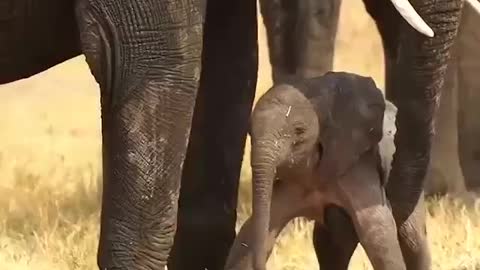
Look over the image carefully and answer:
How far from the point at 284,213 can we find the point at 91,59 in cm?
53

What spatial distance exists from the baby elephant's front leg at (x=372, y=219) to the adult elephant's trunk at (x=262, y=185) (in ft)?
0.51

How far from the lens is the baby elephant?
75.8 inches

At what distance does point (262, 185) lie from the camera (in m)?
1.89

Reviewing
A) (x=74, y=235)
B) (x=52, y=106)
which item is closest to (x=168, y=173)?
(x=74, y=235)

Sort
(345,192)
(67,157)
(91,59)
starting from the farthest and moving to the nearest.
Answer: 1. (67,157)
2. (345,192)
3. (91,59)

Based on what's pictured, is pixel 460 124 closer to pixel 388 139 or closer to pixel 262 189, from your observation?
pixel 388 139

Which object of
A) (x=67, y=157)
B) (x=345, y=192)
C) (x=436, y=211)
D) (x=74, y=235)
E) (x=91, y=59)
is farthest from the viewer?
(x=67, y=157)

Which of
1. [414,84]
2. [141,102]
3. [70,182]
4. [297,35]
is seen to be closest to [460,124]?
[297,35]

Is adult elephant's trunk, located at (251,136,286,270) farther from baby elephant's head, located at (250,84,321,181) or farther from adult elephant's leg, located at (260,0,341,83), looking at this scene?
adult elephant's leg, located at (260,0,341,83)

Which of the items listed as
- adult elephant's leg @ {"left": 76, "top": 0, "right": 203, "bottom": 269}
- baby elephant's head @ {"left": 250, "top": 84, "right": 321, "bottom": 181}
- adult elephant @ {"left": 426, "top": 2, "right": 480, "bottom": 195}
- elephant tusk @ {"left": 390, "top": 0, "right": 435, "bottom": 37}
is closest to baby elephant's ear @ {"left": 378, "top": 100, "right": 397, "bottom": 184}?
baby elephant's head @ {"left": 250, "top": 84, "right": 321, "bottom": 181}

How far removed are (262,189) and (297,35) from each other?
33.4 inches

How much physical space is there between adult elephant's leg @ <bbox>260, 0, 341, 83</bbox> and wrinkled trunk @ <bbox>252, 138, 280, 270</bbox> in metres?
0.76

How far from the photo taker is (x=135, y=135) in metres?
1.64

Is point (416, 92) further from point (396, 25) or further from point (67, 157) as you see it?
point (67, 157)
